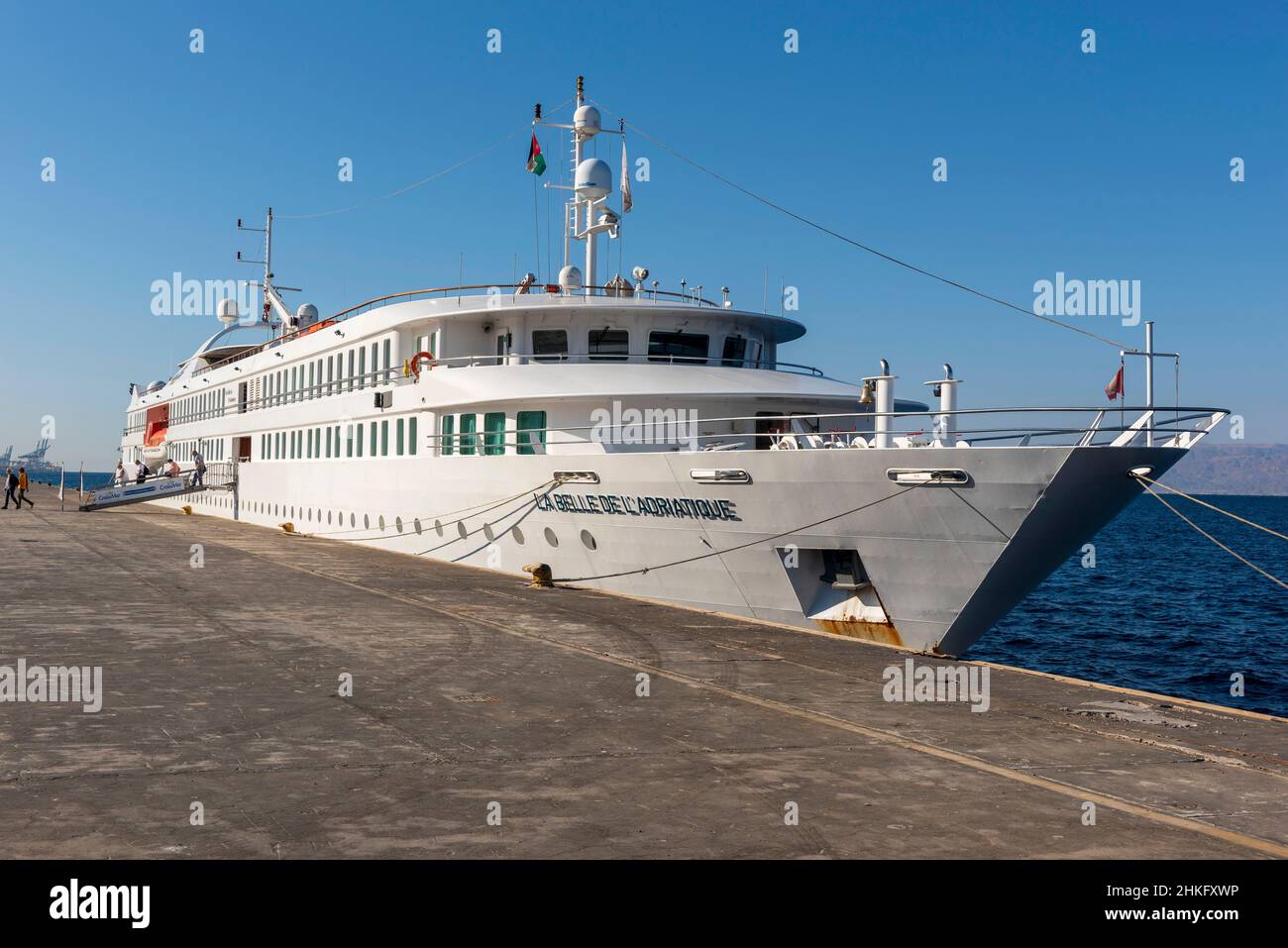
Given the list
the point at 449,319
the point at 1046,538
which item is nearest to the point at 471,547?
the point at 449,319

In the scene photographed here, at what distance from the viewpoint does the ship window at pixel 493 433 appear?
2016cm

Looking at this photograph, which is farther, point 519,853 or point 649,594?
point 649,594

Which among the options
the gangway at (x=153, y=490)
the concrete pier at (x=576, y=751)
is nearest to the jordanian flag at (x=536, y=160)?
the concrete pier at (x=576, y=751)

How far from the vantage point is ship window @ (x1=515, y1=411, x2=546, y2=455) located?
63.2ft

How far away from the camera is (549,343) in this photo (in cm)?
2148

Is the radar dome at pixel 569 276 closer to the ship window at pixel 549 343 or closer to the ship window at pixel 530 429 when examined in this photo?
the ship window at pixel 549 343

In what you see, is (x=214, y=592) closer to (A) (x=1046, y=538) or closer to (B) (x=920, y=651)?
(B) (x=920, y=651)

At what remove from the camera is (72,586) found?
54.5 feet

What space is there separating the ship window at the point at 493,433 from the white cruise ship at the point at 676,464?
41 mm

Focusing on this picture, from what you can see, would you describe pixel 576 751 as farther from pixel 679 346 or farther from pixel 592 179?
pixel 592 179

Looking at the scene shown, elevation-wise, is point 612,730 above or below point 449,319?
below
